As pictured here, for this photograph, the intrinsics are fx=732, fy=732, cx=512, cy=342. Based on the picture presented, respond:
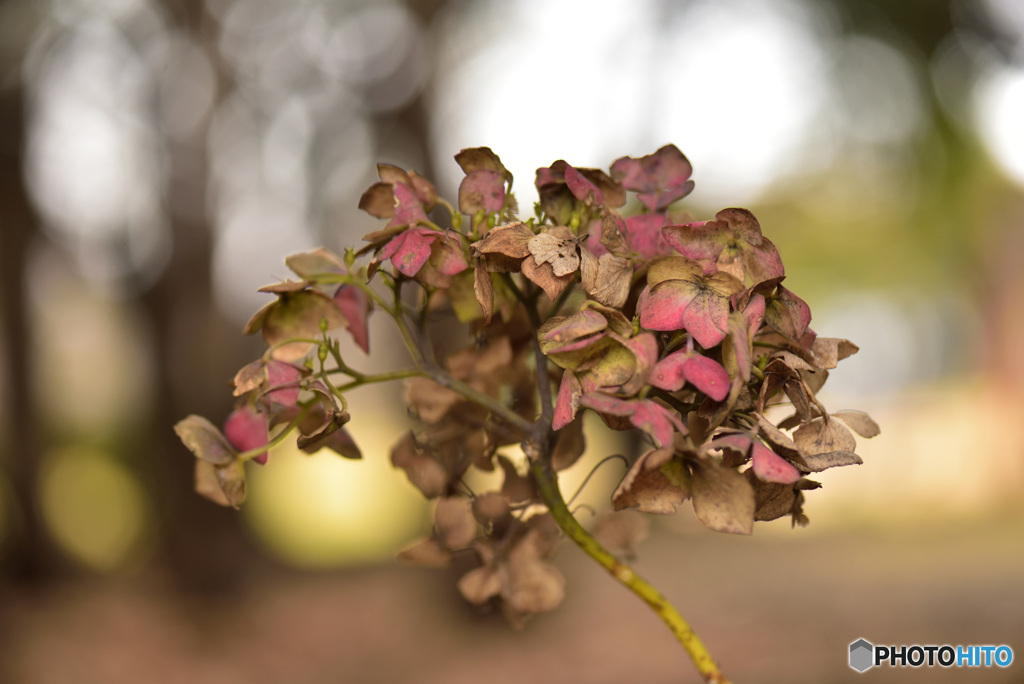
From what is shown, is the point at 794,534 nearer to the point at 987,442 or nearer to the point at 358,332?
the point at 987,442

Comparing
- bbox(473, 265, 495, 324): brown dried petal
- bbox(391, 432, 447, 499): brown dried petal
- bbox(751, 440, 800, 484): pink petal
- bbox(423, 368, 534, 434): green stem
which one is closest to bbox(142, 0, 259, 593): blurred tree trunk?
bbox(391, 432, 447, 499): brown dried petal

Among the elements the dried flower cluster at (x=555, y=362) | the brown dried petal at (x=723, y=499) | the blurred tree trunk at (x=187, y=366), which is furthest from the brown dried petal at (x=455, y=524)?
the blurred tree trunk at (x=187, y=366)

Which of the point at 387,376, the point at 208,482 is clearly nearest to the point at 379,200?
the point at 387,376

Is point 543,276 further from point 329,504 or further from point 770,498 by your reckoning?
point 329,504

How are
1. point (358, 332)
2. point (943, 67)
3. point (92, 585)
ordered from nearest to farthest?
point (358, 332)
point (92, 585)
point (943, 67)

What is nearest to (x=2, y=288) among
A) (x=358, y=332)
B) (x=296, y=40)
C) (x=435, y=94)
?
(x=296, y=40)

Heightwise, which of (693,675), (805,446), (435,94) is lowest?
(805,446)
